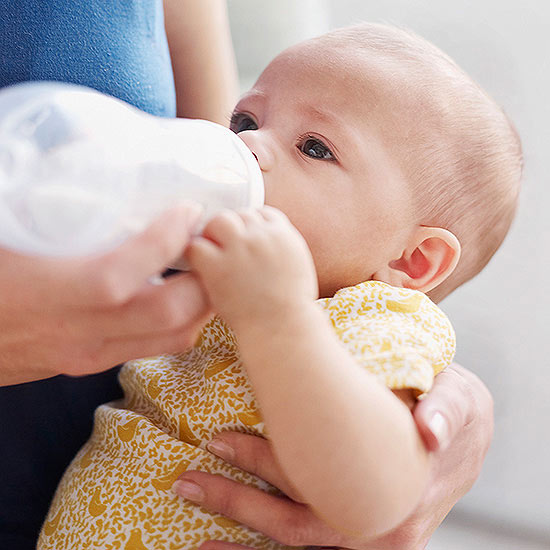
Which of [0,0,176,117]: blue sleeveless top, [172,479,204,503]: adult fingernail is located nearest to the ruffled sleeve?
[172,479,204,503]: adult fingernail

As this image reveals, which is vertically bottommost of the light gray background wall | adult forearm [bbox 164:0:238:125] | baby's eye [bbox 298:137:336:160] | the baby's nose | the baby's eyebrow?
the light gray background wall

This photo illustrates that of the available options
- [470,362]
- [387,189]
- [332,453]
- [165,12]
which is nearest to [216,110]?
[165,12]

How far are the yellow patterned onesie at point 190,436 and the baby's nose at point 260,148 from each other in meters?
0.17

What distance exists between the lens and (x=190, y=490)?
2.60 ft

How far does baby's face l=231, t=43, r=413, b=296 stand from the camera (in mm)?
859

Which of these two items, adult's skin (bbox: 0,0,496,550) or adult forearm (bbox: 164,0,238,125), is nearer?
adult's skin (bbox: 0,0,496,550)

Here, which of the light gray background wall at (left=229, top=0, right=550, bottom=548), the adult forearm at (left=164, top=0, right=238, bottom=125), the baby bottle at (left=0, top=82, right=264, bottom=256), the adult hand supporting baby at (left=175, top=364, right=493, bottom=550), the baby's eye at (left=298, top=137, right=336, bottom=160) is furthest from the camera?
the light gray background wall at (left=229, top=0, right=550, bottom=548)

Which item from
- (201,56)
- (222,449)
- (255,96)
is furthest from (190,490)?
(201,56)

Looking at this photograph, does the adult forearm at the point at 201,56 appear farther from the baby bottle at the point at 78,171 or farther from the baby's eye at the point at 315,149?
the baby bottle at the point at 78,171

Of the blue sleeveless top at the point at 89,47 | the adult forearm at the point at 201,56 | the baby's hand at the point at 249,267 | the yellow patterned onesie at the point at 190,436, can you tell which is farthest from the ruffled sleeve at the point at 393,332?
the adult forearm at the point at 201,56

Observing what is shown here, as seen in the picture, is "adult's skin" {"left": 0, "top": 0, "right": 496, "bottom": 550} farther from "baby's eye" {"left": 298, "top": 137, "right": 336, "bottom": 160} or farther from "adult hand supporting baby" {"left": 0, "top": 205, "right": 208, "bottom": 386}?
"baby's eye" {"left": 298, "top": 137, "right": 336, "bottom": 160}

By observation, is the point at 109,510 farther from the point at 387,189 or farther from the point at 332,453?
the point at 387,189

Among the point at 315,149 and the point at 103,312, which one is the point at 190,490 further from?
the point at 315,149

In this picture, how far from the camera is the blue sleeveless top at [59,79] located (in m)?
0.99
